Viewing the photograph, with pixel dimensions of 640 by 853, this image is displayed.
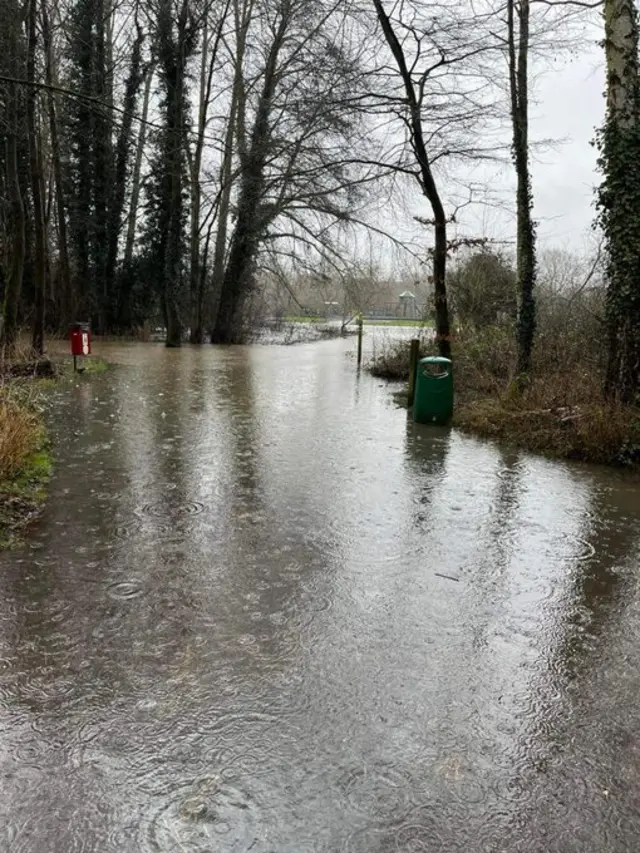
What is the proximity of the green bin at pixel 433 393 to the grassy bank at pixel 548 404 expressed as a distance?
298mm

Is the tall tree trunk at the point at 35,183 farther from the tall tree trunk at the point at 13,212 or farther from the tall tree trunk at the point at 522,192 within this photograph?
the tall tree trunk at the point at 522,192

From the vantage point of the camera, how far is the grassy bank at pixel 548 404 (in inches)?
300

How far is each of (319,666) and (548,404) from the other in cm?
670

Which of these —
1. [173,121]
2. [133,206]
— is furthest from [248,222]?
[133,206]

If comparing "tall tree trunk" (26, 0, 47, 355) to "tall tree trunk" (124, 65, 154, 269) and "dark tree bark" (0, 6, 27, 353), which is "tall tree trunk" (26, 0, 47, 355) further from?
"tall tree trunk" (124, 65, 154, 269)

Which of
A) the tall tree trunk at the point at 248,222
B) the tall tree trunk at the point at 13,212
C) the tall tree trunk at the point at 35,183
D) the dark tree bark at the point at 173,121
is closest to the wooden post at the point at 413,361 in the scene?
the tall tree trunk at the point at 13,212

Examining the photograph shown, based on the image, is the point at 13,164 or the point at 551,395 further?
the point at 13,164

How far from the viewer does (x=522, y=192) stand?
1041 centimetres

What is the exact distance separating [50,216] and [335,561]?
25.7 m

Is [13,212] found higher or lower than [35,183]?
lower

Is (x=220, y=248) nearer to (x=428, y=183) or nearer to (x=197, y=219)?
(x=197, y=219)

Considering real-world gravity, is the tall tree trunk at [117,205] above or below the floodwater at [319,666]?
above

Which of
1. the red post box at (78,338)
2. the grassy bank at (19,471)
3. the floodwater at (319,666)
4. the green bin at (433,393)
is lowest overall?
the floodwater at (319,666)

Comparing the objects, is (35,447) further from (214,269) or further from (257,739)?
(214,269)
